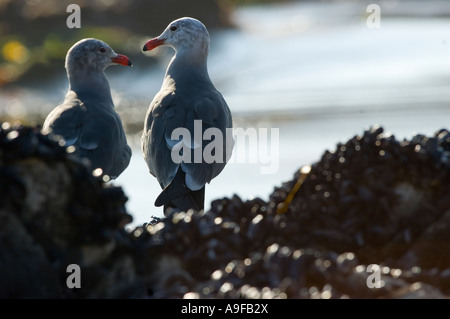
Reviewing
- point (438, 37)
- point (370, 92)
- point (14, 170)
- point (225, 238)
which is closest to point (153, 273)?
point (225, 238)

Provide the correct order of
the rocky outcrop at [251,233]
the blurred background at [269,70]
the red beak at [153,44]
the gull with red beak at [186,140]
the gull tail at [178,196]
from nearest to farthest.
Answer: the rocky outcrop at [251,233]
the gull tail at [178,196]
the gull with red beak at [186,140]
the red beak at [153,44]
the blurred background at [269,70]

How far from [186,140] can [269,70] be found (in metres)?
12.4

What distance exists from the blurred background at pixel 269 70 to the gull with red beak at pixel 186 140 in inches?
109

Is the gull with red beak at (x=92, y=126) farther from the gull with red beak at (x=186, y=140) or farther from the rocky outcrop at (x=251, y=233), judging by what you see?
the rocky outcrop at (x=251, y=233)

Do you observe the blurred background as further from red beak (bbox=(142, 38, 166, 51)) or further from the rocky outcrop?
the rocky outcrop

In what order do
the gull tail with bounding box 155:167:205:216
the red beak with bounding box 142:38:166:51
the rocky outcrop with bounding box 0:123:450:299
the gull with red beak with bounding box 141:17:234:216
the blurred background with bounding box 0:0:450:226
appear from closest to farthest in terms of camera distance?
1. the rocky outcrop with bounding box 0:123:450:299
2. the gull tail with bounding box 155:167:205:216
3. the gull with red beak with bounding box 141:17:234:216
4. the red beak with bounding box 142:38:166:51
5. the blurred background with bounding box 0:0:450:226

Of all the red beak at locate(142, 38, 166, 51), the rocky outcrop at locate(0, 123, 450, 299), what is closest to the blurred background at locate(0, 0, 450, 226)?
the red beak at locate(142, 38, 166, 51)

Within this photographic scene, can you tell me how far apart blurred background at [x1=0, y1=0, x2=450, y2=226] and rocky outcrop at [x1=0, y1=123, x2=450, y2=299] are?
5690 millimetres

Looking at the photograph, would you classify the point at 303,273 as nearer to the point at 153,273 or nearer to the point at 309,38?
the point at 153,273

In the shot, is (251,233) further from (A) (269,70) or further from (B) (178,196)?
(A) (269,70)

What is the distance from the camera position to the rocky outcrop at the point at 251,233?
409 centimetres

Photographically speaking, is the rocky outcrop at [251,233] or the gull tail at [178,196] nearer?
the rocky outcrop at [251,233]

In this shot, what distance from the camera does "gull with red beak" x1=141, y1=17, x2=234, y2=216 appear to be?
743cm

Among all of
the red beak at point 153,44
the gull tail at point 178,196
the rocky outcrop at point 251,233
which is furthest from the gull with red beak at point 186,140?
the rocky outcrop at point 251,233
